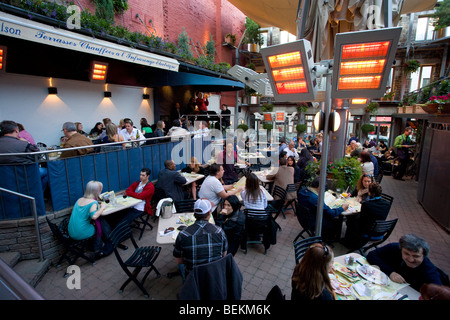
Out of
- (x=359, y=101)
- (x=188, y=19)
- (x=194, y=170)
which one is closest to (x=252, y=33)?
(x=188, y=19)

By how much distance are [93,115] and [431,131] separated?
11.6 meters

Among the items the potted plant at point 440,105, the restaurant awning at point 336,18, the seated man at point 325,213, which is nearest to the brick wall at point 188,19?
the restaurant awning at point 336,18

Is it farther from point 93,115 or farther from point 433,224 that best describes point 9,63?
point 433,224

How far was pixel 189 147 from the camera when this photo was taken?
27.0 ft

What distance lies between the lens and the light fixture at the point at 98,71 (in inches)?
320

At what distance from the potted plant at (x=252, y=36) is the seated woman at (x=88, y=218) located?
21255 mm

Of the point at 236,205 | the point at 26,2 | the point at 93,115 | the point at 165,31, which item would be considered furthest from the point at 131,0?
the point at 236,205

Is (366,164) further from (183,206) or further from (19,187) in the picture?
(19,187)

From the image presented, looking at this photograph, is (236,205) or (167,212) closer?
(167,212)

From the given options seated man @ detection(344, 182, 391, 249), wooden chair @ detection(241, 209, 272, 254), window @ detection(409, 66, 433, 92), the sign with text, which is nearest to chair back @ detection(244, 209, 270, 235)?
wooden chair @ detection(241, 209, 272, 254)

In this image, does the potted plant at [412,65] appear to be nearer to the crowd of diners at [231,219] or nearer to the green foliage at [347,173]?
the crowd of diners at [231,219]

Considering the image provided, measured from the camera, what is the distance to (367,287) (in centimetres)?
265

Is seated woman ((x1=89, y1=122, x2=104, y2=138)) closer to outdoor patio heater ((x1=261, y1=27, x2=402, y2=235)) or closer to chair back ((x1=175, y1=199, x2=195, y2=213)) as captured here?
chair back ((x1=175, y1=199, x2=195, y2=213))
